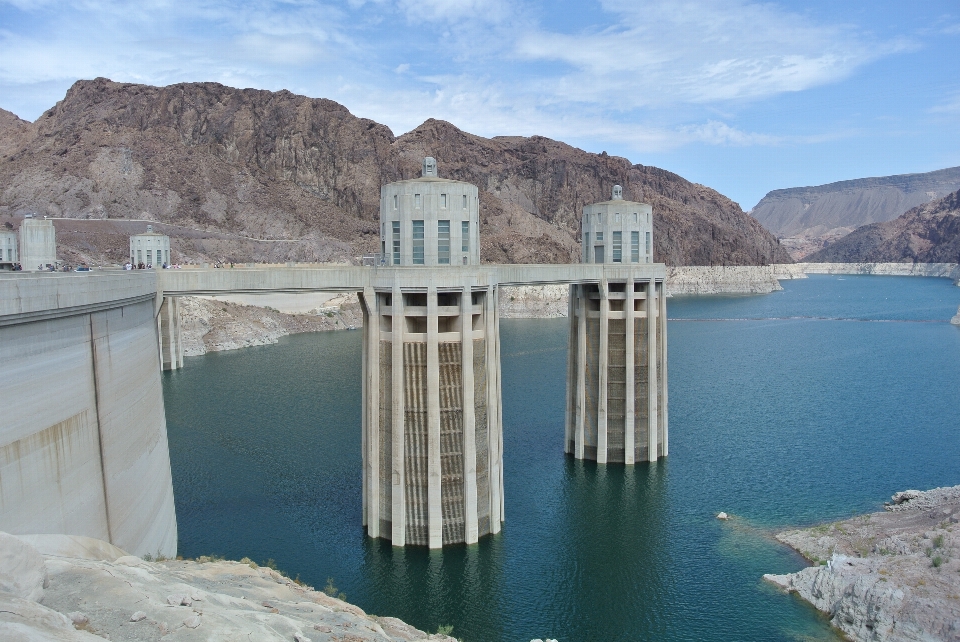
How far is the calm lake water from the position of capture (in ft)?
96.8

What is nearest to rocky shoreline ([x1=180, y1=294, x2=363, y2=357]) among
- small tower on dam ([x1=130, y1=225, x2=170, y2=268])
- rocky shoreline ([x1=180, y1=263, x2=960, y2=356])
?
rocky shoreline ([x1=180, y1=263, x2=960, y2=356])

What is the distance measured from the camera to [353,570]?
3131 cm

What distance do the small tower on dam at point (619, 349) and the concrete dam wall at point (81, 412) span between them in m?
25.1

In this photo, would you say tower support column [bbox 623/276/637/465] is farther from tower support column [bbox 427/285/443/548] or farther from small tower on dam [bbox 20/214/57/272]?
small tower on dam [bbox 20/214/57/272]

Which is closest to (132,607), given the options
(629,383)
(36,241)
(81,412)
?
(81,412)

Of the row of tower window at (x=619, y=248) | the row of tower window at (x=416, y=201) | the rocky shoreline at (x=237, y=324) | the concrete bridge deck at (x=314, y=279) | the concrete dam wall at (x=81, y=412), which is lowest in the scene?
the rocky shoreline at (x=237, y=324)

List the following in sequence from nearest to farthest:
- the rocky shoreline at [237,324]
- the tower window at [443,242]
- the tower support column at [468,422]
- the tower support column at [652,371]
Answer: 1. the tower support column at [468,422]
2. the tower window at [443,242]
3. the tower support column at [652,371]
4. the rocky shoreline at [237,324]

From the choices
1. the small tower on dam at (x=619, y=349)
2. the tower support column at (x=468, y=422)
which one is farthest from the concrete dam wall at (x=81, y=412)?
the small tower on dam at (x=619, y=349)

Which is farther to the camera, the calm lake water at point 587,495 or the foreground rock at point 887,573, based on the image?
the calm lake water at point 587,495

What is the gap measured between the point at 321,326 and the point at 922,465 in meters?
95.0

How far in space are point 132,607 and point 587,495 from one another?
99.1 ft

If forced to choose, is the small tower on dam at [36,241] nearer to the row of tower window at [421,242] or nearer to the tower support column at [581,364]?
the tower support column at [581,364]

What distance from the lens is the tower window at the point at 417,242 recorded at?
3247 cm

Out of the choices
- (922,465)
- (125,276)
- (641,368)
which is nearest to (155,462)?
(125,276)
